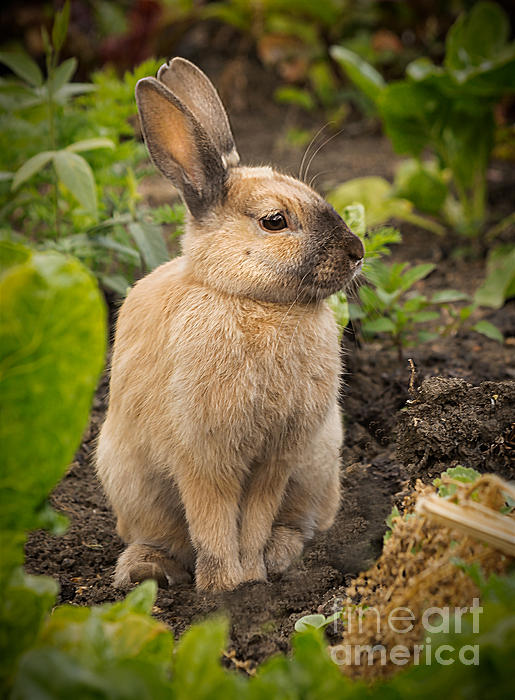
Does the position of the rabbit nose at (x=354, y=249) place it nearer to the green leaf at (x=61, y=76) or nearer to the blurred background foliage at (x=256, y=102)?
the blurred background foliage at (x=256, y=102)

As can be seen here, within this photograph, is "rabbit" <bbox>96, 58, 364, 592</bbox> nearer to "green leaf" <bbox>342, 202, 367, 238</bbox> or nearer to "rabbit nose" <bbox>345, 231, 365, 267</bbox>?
"rabbit nose" <bbox>345, 231, 365, 267</bbox>

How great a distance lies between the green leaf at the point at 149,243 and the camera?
12.2ft

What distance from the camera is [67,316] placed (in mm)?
1637

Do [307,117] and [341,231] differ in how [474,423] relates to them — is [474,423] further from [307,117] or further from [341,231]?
[307,117]

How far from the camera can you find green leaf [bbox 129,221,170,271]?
3.73 metres

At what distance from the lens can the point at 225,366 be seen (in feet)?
8.45

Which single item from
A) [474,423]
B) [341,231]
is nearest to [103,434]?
[341,231]

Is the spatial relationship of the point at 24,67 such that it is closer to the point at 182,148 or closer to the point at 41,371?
the point at 182,148

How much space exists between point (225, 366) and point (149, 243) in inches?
55.3

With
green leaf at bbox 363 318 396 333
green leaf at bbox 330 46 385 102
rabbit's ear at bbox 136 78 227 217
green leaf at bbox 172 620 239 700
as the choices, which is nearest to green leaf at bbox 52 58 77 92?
rabbit's ear at bbox 136 78 227 217

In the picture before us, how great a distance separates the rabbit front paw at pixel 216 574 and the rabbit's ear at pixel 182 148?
1.26 m

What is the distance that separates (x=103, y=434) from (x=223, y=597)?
2.76 ft

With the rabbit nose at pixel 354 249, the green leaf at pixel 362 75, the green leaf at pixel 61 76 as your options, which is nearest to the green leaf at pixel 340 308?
the rabbit nose at pixel 354 249

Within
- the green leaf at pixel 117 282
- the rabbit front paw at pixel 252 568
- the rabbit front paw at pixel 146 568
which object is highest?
the green leaf at pixel 117 282
